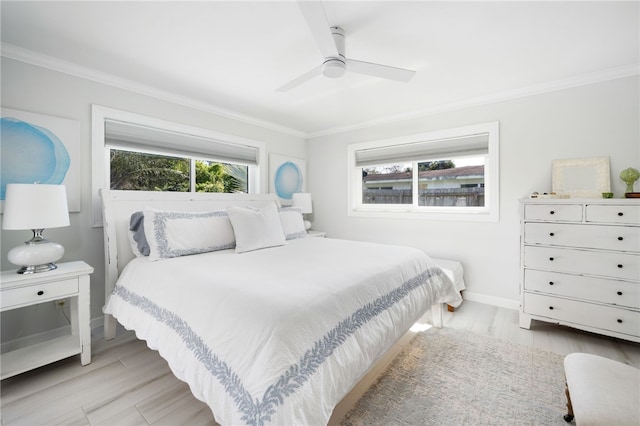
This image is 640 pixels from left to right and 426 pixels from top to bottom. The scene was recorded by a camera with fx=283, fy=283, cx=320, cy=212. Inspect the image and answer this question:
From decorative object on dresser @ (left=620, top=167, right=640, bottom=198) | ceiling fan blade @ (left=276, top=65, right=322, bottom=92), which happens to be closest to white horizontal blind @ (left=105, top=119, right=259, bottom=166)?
ceiling fan blade @ (left=276, top=65, right=322, bottom=92)

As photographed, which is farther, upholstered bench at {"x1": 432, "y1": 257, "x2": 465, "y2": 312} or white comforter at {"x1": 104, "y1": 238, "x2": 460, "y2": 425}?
upholstered bench at {"x1": 432, "y1": 257, "x2": 465, "y2": 312}

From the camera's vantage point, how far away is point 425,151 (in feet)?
11.8

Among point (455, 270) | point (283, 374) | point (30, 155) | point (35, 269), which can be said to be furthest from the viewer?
point (455, 270)

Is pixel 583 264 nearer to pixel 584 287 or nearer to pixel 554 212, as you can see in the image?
pixel 584 287

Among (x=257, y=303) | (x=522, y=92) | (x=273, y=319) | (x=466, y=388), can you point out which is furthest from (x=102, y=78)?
(x=522, y=92)

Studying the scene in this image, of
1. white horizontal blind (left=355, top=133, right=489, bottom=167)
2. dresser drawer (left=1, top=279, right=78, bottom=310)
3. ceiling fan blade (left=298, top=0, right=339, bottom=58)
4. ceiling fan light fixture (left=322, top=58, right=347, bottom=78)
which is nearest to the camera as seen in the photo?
ceiling fan blade (left=298, top=0, right=339, bottom=58)

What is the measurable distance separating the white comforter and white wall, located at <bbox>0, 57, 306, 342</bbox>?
0.55 metres

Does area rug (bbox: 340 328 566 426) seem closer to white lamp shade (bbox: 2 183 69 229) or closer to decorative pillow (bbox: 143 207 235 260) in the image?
decorative pillow (bbox: 143 207 235 260)

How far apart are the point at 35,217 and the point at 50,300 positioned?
554 mm

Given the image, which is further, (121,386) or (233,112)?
(233,112)

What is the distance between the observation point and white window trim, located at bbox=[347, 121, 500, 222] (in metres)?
3.13

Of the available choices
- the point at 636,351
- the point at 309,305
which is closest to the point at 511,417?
the point at 309,305

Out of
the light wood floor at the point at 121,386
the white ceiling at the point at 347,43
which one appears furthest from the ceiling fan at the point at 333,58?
the light wood floor at the point at 121,386

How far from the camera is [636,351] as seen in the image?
2.20 metres
